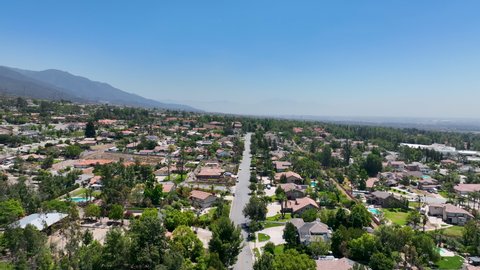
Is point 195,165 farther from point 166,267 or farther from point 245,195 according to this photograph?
point 166,267

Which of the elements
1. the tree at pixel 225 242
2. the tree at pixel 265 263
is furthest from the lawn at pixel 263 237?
the tree at pixel 265 263

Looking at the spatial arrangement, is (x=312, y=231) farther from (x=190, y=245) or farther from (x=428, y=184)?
(x=428, y=184)

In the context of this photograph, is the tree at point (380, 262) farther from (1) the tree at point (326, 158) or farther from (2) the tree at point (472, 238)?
(1) the tree at point (326, 158)

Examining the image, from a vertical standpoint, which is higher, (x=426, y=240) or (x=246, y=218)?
(x=426, y=240)

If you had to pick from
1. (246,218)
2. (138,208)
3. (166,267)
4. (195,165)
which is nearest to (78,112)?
(195,165)

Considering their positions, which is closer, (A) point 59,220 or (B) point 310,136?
(A) point 59,220

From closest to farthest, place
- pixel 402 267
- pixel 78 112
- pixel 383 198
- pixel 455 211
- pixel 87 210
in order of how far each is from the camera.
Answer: pixel 402 267
pixel 87 210
pixel 455 211
pixel 383 198
pixel 78 112

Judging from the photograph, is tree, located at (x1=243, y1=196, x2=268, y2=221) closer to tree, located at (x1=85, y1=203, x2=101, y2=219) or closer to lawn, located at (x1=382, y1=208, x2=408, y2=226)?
tree, located at (x1=85, y1=203, x2=101, y2=219)
